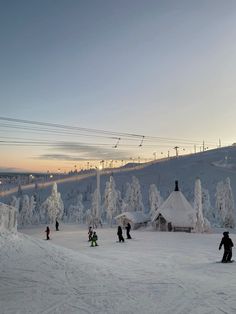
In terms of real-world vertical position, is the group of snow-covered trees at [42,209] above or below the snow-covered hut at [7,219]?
above

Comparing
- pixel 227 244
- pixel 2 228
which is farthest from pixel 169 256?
pixel 2 228

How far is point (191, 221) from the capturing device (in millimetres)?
47656

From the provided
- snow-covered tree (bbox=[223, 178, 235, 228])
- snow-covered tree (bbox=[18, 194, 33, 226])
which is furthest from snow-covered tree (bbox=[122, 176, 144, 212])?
snow-covered tree (bbox=[18, 194, 33, 226])

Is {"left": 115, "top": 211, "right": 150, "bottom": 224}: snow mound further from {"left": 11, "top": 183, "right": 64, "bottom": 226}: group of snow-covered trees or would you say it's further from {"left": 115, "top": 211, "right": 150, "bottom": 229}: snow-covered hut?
{"left": 11, "top": 183, "right": 64, "bottom": 226}: group of snow-covered trees

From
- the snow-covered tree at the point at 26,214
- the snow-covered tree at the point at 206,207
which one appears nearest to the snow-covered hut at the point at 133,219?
the snow-covered tree at the point at 206,207

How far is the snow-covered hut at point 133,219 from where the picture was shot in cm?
5462

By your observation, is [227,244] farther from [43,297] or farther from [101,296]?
[43,297]

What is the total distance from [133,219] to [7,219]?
33575 millimetres

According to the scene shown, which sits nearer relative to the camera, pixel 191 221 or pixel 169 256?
pixel 169 256

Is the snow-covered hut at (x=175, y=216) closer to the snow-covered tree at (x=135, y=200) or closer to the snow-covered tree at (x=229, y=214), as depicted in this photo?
the snow-covered tree at (x=229, y=214)

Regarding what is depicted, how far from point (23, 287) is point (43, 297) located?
1.42 m

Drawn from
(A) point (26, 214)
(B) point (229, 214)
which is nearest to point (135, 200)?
(B) point (229, 214)

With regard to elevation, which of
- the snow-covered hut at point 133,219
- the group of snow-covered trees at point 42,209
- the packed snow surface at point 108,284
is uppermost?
the group of snow-covered trees at point 42,209

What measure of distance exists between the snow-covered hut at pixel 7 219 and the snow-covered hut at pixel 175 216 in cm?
2726
